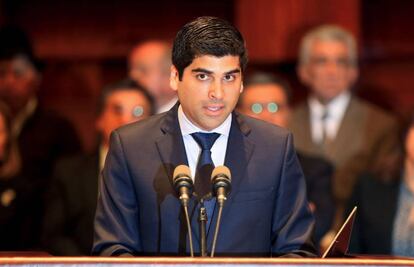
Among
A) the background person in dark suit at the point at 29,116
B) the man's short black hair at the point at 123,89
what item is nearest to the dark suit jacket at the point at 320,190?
the man's short black hair at the point at 123,89

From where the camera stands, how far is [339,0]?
19.3ft

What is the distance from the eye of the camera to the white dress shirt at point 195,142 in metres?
2.85

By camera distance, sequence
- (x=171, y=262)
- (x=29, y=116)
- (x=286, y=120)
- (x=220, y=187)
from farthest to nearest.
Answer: (x=29, y=116)
(x=286, y=120)
(x=220, y=187)
(x=171, y=262)

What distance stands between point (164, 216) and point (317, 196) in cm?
184

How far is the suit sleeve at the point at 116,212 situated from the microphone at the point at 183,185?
0.99 feet

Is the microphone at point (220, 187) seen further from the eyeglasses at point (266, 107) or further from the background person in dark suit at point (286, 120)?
the eyeglasses at point (266, 107)

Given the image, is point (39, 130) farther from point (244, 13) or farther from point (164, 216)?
point (164, 216)

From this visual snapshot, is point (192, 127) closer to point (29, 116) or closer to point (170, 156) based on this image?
point (170, 156)

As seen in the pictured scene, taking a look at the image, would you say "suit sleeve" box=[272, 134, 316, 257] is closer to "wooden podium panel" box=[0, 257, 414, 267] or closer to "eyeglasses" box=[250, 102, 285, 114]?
"wooden podium panel" box=[0, 257, 414, 267]

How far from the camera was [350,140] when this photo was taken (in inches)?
203

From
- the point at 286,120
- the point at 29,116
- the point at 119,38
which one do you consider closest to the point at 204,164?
the point at 286,120

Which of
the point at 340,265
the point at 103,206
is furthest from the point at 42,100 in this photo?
the point at 340,265

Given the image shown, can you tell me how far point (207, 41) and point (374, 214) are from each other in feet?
6.60

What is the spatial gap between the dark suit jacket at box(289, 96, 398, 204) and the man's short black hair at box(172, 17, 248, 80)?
232 cm
